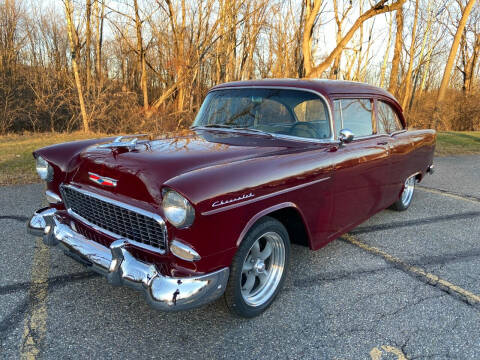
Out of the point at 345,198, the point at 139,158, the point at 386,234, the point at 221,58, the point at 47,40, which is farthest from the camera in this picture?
the point at 47,40

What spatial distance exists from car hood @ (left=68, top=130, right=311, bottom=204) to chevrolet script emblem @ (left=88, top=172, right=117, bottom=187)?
0.02 metres

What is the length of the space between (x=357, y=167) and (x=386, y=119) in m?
1.33

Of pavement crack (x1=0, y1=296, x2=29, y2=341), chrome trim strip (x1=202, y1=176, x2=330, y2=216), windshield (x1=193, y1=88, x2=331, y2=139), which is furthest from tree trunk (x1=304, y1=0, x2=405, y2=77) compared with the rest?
pavement crack (x1=0, y1=296, x2=29, y2=341)

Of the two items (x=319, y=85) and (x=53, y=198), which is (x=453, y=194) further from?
(x=53, y=198)

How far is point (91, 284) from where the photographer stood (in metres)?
2.93

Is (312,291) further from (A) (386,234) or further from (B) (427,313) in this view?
(A) (386,234)

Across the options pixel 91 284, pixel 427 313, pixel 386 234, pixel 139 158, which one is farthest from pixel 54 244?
pixel 386 234

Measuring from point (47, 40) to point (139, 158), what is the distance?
20069mm

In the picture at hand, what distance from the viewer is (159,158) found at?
7.86ft

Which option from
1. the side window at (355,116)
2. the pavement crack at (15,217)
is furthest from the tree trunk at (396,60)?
the pavement crack at (15,217)

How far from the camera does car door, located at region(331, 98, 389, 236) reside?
323cm

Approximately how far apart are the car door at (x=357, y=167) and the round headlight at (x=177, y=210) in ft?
5.08

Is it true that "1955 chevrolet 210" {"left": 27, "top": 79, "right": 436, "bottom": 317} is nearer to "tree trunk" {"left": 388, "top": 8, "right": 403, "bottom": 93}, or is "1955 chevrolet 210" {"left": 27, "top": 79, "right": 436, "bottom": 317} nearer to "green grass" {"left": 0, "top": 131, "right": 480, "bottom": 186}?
"green grass" {"left": 0, "top": 131, "right": 480, "bottom": 186}

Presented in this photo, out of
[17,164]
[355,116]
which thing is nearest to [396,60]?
[355,116]
